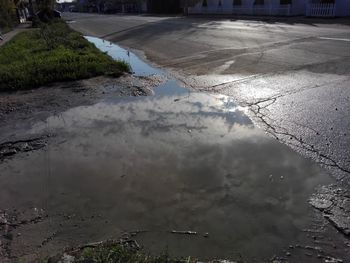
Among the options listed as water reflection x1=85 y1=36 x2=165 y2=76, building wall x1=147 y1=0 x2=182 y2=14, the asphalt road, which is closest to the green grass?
water reflection x1=85 y1=36 x2=165 y2=76

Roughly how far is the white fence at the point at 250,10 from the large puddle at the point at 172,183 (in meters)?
28.9

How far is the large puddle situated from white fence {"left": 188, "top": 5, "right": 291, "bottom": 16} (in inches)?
1139

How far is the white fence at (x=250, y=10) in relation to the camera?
32344mm

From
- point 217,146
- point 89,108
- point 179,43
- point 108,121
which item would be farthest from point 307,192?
point 179,43

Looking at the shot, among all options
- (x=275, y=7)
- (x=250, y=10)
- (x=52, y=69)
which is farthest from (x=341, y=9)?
(x=52, y=69)

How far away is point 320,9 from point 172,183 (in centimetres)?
2741

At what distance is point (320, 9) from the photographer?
90.3ft

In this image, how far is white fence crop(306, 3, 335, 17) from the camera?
26.4m

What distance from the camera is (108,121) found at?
662 cm

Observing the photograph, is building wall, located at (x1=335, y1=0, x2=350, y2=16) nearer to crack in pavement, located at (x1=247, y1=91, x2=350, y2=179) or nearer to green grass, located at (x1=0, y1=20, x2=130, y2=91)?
green grass, located at (x1=0, y1=20, x2=130, y2=91)

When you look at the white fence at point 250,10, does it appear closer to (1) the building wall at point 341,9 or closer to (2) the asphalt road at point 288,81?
(1) the building wall at point 341,9

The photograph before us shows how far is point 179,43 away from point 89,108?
10443mm

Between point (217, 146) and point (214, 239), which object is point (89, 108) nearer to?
point (217, 146)

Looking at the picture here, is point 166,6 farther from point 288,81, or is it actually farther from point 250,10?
point 288,81
